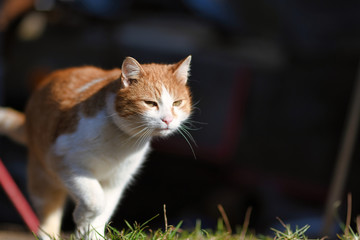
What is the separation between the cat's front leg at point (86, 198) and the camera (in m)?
1.92

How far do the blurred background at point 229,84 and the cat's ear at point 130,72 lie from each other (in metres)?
3.25

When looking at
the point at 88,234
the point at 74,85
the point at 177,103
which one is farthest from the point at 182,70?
the point at 88,234

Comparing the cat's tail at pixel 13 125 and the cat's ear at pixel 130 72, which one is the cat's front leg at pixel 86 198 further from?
the cat's tail at pixel 13 125

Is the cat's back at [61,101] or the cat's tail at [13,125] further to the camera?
the cat's tail at [13,125]

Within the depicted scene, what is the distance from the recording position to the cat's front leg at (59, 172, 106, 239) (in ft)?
6.30

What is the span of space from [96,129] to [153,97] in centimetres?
32

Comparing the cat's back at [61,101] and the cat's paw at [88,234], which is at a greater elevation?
the cat's back at [61,101]

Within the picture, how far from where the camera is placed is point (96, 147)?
1.96m

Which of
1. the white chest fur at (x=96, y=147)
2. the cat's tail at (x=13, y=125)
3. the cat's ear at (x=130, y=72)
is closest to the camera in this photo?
the cat's ear at (x=130, y=72)

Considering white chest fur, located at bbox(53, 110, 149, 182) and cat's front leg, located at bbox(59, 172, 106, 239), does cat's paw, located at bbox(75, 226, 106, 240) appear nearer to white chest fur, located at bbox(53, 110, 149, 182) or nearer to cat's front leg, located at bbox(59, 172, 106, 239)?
cat's front leg, located at bbox(59, 172, 106, 239)

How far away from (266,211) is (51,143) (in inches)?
153

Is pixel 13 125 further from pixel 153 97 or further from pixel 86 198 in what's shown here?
pixel 153 97

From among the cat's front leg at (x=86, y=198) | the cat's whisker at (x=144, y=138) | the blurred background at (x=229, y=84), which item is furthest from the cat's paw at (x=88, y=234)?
the blurred background at (x=229, y=84)

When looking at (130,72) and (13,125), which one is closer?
(130,72)
